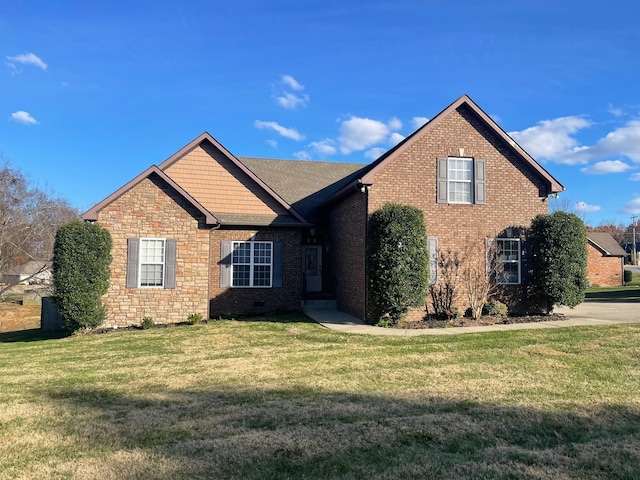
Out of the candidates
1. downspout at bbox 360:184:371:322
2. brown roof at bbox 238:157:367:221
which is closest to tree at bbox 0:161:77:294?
brown roof at bbox 238:157:367:221

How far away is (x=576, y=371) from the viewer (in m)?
7.49

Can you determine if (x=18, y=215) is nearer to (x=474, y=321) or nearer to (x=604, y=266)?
(x=474, y=321)

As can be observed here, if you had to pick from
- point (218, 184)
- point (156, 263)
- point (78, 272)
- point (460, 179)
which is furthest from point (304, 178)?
point (78, 272)

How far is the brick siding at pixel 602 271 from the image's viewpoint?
35.8 meters

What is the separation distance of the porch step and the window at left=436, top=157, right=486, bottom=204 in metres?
5.50

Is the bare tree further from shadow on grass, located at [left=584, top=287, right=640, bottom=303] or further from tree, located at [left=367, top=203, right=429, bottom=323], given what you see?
shadow on grass, located at [left=584, top=287, right=640, bottom=303]

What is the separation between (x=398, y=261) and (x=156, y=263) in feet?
24.8

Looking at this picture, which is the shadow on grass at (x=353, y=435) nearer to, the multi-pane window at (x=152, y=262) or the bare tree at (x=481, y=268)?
the multi-pane window at (x=152, y=262)

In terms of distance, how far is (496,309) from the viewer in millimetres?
13852

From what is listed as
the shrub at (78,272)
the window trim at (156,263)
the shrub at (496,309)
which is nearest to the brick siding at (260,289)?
the window trim at (156,263)

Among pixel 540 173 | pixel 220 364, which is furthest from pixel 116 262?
pixel 540 173

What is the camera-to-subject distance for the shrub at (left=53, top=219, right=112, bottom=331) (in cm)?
1301

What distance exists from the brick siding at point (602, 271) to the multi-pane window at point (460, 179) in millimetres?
26702

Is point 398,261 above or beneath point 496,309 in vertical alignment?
above
